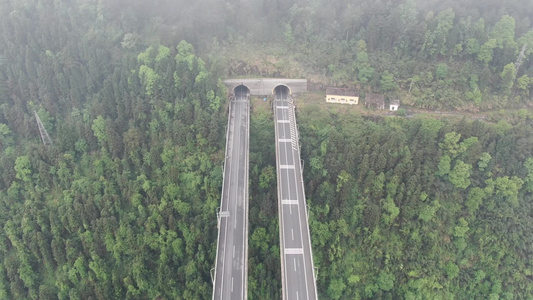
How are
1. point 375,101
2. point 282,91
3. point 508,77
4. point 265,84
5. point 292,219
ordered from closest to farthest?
point 292,219 < point 508,77 < point 375,101 < point 265,84 < point 282,91

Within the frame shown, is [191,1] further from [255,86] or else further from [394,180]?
[394,180]

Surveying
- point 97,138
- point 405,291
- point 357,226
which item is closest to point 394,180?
point 357,226


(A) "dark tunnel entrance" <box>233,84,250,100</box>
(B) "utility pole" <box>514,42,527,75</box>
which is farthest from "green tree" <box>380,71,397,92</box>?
(A) "dark tunnel entrance" <box>233,84,250,100</box>

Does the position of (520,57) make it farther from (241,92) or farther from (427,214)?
(241,92)

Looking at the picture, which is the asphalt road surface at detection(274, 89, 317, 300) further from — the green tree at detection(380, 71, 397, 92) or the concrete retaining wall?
the green tree at detection(380, 71, 397, 92)

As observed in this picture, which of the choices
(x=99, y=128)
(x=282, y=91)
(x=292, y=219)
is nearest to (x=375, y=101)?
(x=282, y=91)

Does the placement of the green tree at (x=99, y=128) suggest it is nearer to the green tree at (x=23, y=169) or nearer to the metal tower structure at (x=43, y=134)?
the metal tower structure at (x=43, y=134)
